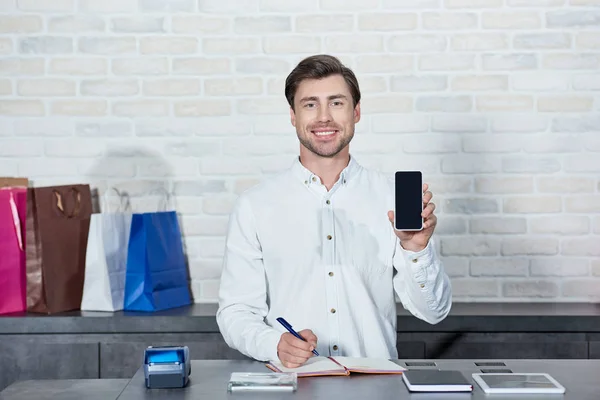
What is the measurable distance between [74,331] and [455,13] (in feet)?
6.05

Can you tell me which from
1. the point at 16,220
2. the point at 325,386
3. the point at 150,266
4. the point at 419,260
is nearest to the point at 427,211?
the point at 419,260

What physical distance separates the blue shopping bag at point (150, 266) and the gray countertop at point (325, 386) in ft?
2.85

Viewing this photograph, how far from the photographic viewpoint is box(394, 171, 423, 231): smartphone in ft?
6.42

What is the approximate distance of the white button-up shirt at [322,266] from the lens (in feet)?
8.04

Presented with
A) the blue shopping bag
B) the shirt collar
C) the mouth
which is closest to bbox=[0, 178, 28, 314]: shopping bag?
the blue shopping bag

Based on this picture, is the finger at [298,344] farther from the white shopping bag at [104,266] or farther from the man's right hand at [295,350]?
the white shopping bag at [104,266]

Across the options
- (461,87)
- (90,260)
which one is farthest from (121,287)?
(461,87)

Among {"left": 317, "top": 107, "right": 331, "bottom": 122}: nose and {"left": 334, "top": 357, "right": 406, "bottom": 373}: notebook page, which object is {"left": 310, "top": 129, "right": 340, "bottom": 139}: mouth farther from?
{"left": 334, "top": 357, "right": 406, "bottom": 373}: notebook page

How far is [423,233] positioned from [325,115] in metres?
0.52

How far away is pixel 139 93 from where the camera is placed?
3301 mm

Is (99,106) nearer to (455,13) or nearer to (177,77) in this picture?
(177,77)

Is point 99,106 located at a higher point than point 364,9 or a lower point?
lower

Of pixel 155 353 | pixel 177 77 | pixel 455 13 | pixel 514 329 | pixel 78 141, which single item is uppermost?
pixel 455 13

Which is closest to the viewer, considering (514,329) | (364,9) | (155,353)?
(155,353)
